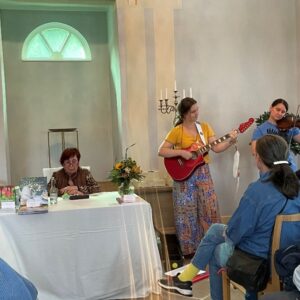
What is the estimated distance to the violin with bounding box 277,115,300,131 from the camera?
3.42 meters

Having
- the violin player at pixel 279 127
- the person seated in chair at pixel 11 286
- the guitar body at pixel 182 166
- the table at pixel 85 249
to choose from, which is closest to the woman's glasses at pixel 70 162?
the table at pixel 85 249

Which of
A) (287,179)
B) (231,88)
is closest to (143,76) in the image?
(231,88)

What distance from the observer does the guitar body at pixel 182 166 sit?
3.33 m

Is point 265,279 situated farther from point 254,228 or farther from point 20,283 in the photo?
point 20,283

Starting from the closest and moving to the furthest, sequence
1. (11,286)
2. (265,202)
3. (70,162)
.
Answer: (11,286) → (265,202) → (70,162)

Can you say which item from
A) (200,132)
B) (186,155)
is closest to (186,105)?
(200,132)

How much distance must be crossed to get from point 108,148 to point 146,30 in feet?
9.05

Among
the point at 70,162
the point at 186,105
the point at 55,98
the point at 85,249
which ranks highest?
the point at 55,98

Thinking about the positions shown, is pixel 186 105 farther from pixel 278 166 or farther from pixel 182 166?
pixel 278 166

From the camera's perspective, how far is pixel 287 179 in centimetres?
184

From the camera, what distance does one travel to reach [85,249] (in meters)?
2.44

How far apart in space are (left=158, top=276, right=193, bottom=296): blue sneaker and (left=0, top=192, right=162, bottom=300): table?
0.09 meters

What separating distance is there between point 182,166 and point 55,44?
4.00 m

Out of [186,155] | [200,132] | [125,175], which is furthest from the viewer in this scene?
[200,132]
